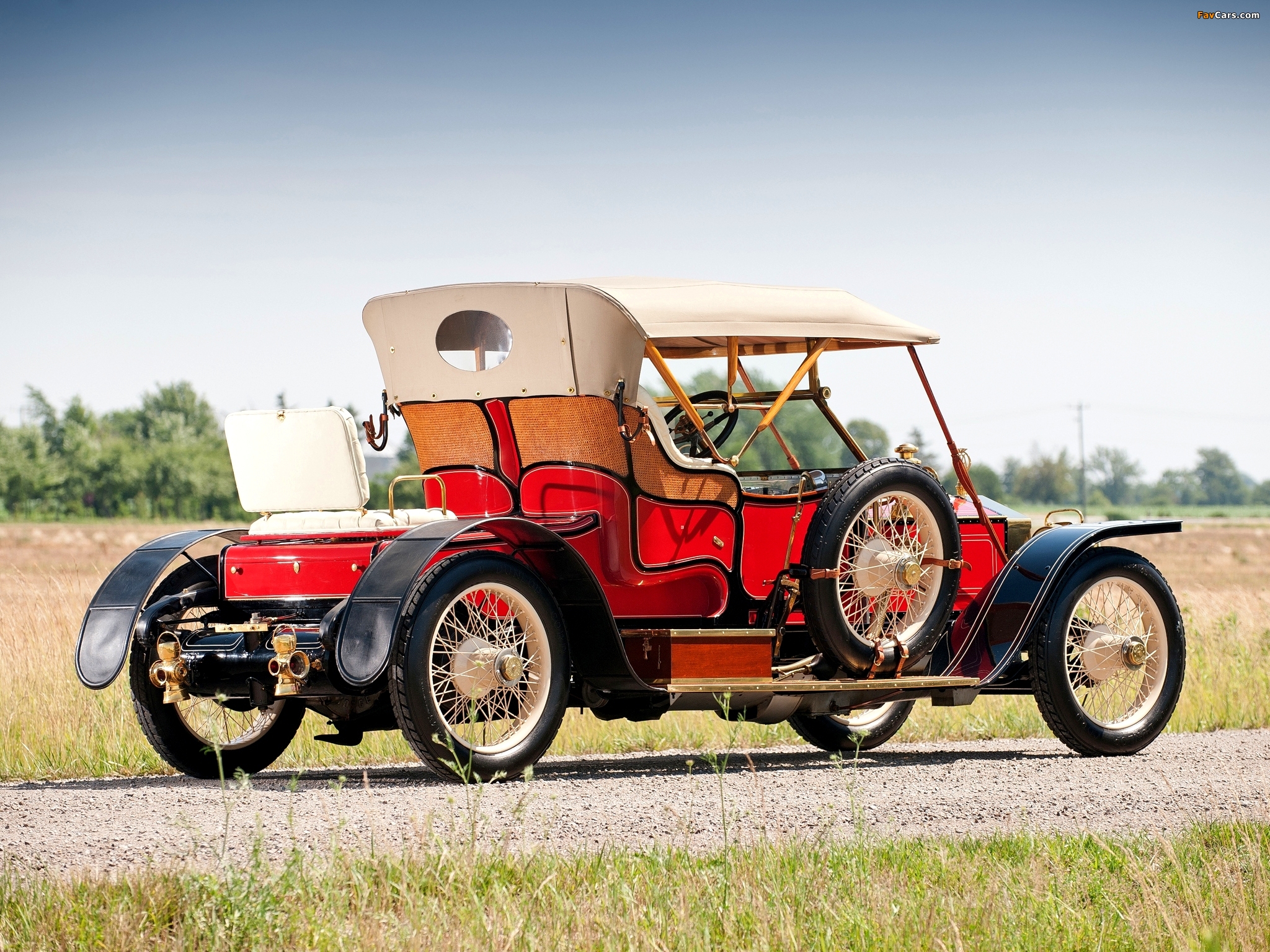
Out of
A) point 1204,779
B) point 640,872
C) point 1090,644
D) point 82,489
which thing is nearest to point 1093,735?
point 1090,644

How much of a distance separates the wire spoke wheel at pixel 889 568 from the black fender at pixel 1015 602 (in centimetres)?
63

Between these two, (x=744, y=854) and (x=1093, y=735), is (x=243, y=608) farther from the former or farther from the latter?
(x=1093, y=735)

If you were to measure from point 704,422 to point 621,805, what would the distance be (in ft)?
11.6

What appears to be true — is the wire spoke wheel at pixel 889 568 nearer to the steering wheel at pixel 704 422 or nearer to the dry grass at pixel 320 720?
the steering wheel at pixel 704 422

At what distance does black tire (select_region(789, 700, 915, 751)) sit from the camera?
36.8 feet

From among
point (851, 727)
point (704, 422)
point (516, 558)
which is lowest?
point (851, 727)

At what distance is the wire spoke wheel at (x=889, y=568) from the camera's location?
9.35m

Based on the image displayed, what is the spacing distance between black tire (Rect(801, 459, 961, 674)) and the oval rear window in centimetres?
192

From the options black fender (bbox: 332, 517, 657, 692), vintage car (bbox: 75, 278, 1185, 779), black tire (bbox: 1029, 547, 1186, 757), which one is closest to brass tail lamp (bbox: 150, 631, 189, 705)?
vintage car (bbox: 75, 278, 1185, 779)

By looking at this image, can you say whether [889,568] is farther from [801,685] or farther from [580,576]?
[580,576]

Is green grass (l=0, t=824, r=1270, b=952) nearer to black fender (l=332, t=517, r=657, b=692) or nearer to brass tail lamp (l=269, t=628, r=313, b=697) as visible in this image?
black fender (l=332, t=517, r=657, b=692)

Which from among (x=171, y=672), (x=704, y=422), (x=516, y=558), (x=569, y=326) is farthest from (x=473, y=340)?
(x=171, y=672)

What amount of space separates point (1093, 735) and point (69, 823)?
19.0 ft

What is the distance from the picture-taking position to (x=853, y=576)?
30.7 ft
